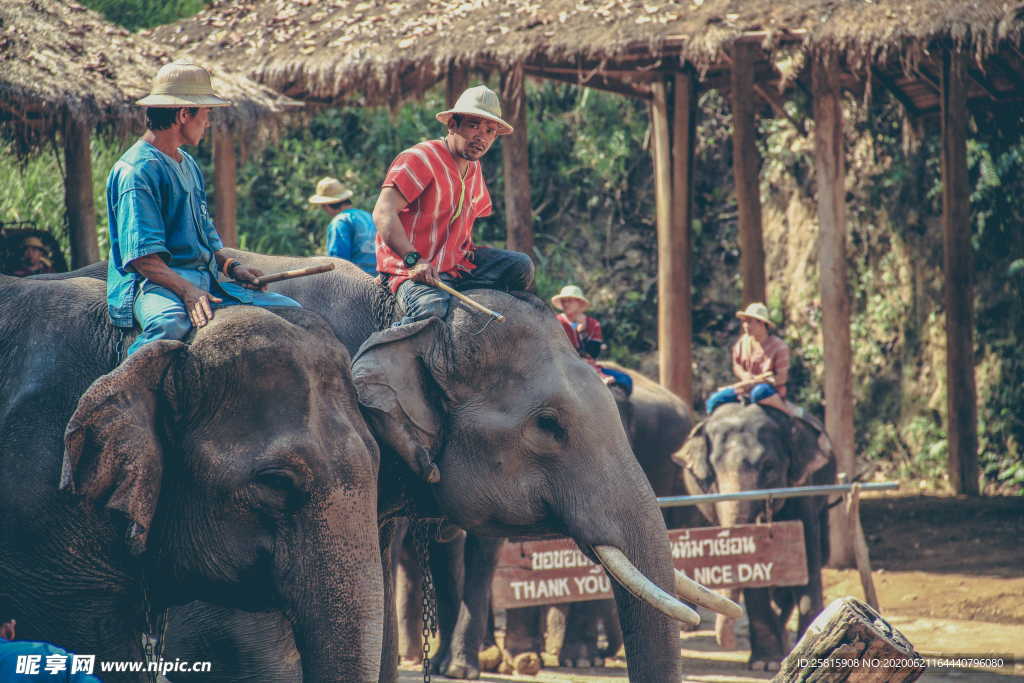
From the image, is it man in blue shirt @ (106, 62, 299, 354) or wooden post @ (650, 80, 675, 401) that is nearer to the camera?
man in blue shirt @ (106, 62, 299, 354)

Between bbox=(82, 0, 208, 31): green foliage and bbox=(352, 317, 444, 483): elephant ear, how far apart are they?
14.1 metres

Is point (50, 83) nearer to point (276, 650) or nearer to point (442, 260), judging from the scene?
point (442, 260)

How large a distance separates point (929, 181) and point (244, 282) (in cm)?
1261

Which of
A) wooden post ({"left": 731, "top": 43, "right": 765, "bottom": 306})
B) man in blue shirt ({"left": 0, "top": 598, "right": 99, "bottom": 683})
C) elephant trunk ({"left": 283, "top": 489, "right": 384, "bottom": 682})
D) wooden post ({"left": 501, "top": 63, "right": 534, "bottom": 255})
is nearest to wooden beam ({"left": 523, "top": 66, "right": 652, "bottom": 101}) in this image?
wooden post ({"left": 501, "top": 63, "right": 534, "bottom": 255})

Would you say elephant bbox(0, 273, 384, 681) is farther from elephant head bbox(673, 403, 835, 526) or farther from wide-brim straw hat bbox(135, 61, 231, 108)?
elephant head bbox(673, 403, 835, 526)

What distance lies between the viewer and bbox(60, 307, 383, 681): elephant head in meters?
4.26

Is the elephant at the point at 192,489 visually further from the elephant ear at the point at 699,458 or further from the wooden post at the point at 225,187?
the wooden post at the point at 225,187

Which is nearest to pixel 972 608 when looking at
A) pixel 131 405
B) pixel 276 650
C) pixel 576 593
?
pixel 576 593

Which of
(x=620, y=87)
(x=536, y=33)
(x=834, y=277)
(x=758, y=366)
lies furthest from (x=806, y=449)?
(x=620, y=87)

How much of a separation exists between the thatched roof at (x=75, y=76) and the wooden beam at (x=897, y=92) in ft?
18.1

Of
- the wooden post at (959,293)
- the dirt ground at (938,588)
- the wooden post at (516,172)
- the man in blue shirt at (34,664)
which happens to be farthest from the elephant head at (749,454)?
the man in blue shirt at (34,664)

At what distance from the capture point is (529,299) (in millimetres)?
5656

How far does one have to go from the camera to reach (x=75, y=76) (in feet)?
32.6

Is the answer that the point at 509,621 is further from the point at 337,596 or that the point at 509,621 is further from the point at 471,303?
the point at 337,596
